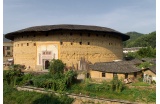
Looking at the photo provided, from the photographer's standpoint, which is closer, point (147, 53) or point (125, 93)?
point (125, 93)

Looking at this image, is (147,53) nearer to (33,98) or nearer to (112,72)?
(112,72)

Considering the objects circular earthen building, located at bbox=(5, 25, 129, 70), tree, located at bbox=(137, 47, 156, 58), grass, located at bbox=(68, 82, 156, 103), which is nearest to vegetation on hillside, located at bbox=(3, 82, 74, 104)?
grass, located at bbox=(68, 82, 156, 103)

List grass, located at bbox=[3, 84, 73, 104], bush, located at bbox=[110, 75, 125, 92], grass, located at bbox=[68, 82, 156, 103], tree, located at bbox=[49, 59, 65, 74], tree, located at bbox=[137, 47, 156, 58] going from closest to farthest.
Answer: grass, located at bbox=[68, 82, 156, 103] → grass, located at bbox=[3, 84, 73, 104] → bush, located at bbox=[110, 75, 125, 92] → tree, located at bbox=[49, 59, 65, 74] → tree, located at bbox=[137, 47, 156, 58]

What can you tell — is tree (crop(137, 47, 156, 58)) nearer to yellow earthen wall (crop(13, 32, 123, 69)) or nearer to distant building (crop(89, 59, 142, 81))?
yellow earthen wall (crop(13, 32, 123, 69))

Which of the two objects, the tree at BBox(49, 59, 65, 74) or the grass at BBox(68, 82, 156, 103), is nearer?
the grass at BBox(68, 82, 156, 103)

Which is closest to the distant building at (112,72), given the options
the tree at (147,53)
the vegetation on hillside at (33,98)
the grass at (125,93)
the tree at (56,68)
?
the grass at (125,93)

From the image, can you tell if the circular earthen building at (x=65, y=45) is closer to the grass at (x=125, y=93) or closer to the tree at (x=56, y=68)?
the tree at (x=56, y=68)

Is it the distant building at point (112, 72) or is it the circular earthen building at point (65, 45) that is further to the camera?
the circular earthen building at point (65, 45)

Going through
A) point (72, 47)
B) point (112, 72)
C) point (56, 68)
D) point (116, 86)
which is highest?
→ point (72, 47)

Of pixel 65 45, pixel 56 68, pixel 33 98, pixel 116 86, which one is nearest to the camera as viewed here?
pixel 33 98

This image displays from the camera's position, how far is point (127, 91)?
10.4 metres

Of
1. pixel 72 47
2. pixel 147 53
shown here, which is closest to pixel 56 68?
pixel 72 47

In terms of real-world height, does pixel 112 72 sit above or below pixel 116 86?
above

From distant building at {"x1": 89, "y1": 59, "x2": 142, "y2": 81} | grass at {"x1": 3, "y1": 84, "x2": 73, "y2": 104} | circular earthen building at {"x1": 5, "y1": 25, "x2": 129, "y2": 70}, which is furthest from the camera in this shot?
circular earthen building at {"x1": 5, "y1": 25, "x2": 129, "y2": 70}
